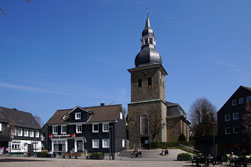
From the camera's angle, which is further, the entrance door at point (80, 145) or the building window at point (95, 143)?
the entrance door at point (80, 145)

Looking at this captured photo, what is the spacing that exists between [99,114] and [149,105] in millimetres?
9819

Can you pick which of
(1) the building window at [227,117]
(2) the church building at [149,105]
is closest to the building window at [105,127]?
(2) the church building at [149,105]

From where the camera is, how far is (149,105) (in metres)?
54.4

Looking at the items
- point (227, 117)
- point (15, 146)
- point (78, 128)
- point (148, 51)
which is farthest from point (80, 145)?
point (227, 117)

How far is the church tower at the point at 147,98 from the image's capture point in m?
53.1

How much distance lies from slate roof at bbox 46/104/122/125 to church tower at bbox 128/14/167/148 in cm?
606

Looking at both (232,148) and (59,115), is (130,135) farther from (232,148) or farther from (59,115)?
(232,148)

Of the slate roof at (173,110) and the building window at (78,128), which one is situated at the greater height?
the slate roof at (173,110)

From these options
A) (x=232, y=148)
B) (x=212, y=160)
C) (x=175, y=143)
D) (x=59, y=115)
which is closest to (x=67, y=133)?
(x=59, y=115)

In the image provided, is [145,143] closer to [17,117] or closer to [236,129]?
[236,129]

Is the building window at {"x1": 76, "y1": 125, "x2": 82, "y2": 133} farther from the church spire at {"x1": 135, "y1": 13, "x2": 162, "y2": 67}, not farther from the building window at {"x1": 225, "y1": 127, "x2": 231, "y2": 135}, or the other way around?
the building window at {"x1": 225, "y1": 127, "x2": 231, "y2": 135}

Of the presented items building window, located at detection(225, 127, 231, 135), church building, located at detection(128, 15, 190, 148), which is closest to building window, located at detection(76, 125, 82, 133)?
church building, located at detection(128, 15, 190, 148)

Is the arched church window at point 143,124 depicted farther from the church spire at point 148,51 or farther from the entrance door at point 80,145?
the entrance door at point 80,145

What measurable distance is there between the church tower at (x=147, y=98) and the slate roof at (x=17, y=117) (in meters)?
22.1
